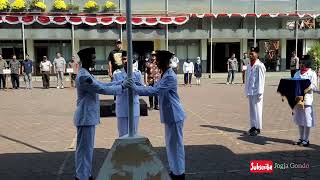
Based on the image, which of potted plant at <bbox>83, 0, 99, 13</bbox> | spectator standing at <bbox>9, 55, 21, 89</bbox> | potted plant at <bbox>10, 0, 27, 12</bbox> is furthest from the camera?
potted plant at <bbox>83, 0, 99, 13</bbox>

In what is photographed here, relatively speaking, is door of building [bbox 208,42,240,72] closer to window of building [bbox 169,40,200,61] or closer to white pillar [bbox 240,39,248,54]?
white pillar [bbox 240,39,248,54]

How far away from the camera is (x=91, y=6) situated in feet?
101

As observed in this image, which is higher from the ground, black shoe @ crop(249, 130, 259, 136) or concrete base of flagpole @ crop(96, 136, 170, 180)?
concrete base of flagpole @ crop(96, 136, 170, 180)

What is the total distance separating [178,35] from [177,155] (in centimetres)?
2655

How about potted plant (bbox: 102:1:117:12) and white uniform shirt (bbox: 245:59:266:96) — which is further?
potted plant (bbox: 102:1:117:12)

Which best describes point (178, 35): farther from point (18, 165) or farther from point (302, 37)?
point (18, 165)

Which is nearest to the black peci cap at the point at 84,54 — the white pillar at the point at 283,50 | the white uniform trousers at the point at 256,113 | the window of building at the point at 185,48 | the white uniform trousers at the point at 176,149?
the white uniform trousers at the point at 176,149

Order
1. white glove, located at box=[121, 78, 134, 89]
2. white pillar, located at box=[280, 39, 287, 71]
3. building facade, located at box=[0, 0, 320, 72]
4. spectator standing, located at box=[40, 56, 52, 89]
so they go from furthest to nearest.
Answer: white pillar, located at box=[280, 39, 287, 71], building facade, located at box=[0, 0, 320, 72], spectator standing, located at box=[40, 56, 52, 89], white glove, located at box=[121, 78, 134, 89]

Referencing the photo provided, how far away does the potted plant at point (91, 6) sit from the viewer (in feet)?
101

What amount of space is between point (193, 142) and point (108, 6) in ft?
76.8

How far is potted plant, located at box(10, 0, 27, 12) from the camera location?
29.6 m

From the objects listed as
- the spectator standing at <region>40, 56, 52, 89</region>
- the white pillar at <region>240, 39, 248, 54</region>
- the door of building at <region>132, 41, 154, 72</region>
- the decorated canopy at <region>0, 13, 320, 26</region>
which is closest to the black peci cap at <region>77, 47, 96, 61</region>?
the spectator standing at <region>40, 56, 52, 89</region>

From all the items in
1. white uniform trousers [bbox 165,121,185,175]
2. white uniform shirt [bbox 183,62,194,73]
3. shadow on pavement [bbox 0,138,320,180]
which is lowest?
shadow on pavement [bbox 0,138,320,180]

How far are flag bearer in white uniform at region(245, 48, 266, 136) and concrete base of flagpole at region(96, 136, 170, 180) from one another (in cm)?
488
